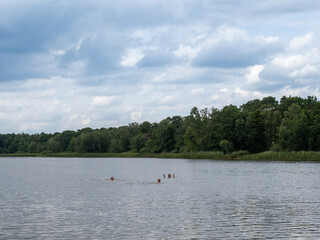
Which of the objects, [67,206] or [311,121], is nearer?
[67,206]

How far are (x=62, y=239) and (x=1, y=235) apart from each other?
158 inches

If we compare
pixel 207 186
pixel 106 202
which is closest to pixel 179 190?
pixel 207 186

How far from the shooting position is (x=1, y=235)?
26453 millimetres

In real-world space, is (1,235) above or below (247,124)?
below

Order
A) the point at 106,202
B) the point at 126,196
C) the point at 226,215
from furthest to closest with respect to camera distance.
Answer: the point at 126,196 → the point at 106,202 → the point at 226,215

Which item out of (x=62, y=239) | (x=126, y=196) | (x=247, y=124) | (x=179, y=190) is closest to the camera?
(x=62, y=239)

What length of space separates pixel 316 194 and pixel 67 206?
25.3 meters

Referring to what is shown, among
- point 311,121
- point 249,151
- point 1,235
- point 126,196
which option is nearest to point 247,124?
point 249,151

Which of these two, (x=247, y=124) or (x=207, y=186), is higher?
(x=247, y=124)

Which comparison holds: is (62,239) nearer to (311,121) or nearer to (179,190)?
(179,190)

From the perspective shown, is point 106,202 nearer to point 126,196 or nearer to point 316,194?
point 126,196

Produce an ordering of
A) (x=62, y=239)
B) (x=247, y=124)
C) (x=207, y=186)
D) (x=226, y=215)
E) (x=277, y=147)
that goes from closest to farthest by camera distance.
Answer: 1. (x=62, y=239)
2. (x=226, y=215)
3. (x=207, y=186)
4. (x=277, y=147)
5. (x=247, y=124)

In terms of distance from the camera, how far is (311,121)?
148 meters

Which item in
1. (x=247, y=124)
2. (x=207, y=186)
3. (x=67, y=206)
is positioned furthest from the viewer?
(x=247, y=124)
